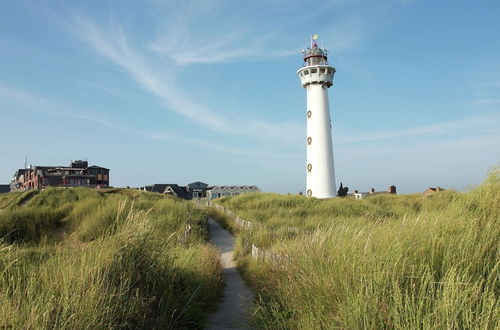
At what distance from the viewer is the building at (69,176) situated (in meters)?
59.7

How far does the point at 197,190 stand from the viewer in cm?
6869

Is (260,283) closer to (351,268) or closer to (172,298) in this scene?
(172,298)


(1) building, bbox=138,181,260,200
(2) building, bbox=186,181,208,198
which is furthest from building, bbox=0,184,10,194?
(2) building, bbox=186,181,208,198

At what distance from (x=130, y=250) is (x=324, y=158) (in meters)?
26.3

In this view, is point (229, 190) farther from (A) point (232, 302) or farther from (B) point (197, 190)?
(A) point (232, 302)

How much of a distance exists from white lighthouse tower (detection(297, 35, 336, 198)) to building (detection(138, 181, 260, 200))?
1199 inches

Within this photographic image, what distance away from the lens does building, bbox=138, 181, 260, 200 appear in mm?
Answer: 61191

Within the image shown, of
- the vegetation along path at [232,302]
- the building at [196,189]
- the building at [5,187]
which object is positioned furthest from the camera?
the building at [5,187]

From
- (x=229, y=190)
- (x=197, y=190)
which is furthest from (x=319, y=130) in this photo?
(x=197, y=190)

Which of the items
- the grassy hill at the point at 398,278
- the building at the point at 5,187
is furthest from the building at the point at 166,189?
the grassy hill at the point at 398,278

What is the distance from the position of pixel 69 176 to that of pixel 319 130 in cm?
4947

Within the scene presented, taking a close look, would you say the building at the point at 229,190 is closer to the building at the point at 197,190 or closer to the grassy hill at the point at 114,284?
the building at the point at 197,190

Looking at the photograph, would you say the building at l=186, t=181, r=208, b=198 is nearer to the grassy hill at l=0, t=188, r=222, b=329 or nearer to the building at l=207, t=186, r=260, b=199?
the building at l=207, t=186, r=260, b=199

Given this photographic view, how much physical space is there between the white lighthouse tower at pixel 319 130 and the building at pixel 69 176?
134ft
